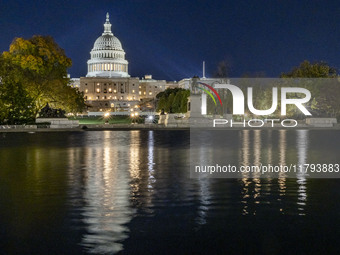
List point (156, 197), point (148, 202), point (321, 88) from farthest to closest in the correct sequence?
point (321, 88), point (156, 197), point (148, 202)

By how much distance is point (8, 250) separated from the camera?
333 inches

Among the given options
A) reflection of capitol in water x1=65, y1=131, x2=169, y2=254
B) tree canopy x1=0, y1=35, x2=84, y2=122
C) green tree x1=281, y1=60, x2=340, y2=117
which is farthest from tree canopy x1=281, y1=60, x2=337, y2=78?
reflection of capitol in water x1=65, y1=131, x2=169, y2=254

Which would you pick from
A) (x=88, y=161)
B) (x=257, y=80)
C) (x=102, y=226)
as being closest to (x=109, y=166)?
(x=88, y=161)

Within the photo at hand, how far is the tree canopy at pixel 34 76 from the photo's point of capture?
5997cm

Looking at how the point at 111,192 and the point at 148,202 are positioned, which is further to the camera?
the point at 111,192

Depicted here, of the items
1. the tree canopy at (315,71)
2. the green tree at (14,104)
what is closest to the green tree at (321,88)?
the tree canopy at (315,71)

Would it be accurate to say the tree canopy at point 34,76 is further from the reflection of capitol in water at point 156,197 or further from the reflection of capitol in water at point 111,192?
the reflection of capitol in water at point 156,197

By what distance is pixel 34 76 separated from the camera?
66.2 m

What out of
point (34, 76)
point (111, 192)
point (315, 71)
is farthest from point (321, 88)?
point (111, 192)

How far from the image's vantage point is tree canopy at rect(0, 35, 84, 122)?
59969mm

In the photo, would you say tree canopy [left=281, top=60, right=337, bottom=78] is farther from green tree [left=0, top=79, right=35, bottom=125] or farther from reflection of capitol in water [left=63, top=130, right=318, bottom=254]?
reflection of capitol in water [left=63, top=130, right=318, bottom=254]

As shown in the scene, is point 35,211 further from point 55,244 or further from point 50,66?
point 50,66

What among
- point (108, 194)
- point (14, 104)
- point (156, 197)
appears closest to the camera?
point (156, 197)

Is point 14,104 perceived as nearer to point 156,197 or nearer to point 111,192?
point 111,192
